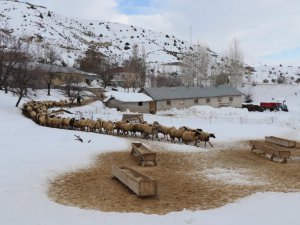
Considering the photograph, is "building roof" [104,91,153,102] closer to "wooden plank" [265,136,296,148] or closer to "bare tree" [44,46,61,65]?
"wooden plank" [265,136,296,148]

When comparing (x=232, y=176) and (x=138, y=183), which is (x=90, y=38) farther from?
(x=138, y=183)

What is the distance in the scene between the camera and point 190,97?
59062mm

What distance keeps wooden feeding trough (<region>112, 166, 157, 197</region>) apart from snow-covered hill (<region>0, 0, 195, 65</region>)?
95080 mm

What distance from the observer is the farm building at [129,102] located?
53094 mm

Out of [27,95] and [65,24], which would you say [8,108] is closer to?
[27,95]

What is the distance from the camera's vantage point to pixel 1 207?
12.2 metres

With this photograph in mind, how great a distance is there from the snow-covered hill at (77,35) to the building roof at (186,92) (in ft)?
177

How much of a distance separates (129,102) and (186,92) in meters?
10.6

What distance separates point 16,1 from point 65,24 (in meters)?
18.6

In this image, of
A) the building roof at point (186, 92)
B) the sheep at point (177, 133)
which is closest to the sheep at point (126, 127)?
the sheep at point (177, 133)

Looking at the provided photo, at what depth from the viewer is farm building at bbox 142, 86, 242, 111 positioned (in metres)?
56.8

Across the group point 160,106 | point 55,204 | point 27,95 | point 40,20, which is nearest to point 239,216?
point 55,204

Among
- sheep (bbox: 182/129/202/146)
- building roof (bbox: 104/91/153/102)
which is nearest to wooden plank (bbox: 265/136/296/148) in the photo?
sheep (bbox: 182/129/202/146)

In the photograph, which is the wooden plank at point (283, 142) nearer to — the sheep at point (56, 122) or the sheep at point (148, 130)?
the sheep at point (148, 130)
